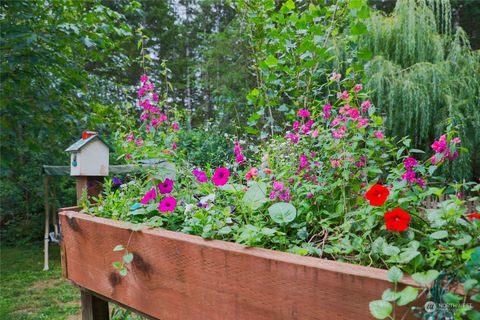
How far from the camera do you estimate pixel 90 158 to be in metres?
1.32

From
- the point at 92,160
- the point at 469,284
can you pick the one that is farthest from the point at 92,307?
the point at 469,284

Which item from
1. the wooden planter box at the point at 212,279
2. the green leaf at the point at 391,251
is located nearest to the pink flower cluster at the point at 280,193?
the wooden planter box at the point at 212,279

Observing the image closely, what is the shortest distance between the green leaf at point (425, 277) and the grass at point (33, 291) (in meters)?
2.82

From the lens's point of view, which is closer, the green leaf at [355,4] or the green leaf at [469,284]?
the green leaf at [469,284]

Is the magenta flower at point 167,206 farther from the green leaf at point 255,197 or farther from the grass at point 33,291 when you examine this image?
the grass at point 33,291

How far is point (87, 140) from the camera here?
4.35 ft

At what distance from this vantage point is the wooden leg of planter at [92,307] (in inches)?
40.9

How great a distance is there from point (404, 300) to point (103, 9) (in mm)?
3103

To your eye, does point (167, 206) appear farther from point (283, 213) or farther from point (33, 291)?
point (33, 291)

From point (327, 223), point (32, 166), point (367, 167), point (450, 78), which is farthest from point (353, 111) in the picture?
point (32, 166)

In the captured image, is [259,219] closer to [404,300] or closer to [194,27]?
[404,300]

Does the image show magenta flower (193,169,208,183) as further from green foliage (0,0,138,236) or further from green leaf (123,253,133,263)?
green foliage (0,0,138,236)

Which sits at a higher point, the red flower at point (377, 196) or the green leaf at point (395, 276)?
the red flower at point (377, 196)
